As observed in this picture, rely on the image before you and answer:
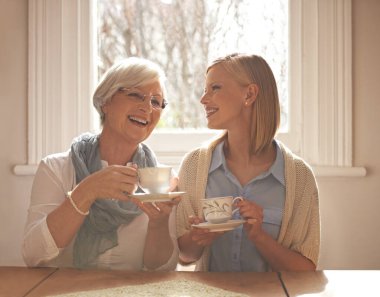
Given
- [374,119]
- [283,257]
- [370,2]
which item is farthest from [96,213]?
[370,2]

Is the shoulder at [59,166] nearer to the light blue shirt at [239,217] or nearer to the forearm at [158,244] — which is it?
the forearm at [158,244]

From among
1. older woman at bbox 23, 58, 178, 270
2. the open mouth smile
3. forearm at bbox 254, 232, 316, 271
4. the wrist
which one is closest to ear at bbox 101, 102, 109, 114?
older woman at bbox 23, 58, 178, 270

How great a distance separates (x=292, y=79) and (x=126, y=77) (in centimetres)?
100

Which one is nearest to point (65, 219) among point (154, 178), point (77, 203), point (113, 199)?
point (77, 203)

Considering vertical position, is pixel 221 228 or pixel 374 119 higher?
pixel 374 119

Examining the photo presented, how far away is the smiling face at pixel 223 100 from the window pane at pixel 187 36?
819 mm

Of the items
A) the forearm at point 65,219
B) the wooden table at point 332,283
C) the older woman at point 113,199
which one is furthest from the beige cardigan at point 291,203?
the forearm at point 65,219

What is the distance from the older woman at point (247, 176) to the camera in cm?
209

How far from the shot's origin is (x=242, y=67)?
2164 mm

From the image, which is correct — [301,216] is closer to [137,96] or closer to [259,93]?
[259,93]

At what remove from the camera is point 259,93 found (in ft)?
7.14

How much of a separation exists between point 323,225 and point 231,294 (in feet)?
4.51

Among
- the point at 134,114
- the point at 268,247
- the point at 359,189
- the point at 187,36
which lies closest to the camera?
the point at 268,247

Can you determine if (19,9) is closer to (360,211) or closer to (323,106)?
(323,106)
